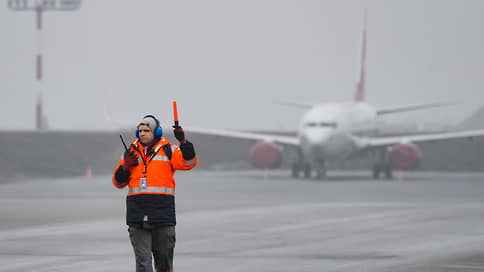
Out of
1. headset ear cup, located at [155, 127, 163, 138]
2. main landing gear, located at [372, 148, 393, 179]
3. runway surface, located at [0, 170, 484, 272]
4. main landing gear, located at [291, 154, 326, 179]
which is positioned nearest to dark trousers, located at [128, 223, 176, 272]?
headset ear cup, located at [155, 127, 163, 138]

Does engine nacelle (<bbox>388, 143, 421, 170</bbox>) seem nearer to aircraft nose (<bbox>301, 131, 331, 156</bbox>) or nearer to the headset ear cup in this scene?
aircraft nose (<bbox>301, 131, 331, 156</bbox>)

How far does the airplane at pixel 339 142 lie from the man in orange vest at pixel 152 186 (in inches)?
1234

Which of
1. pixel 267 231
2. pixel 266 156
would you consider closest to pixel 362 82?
pixel 266 156

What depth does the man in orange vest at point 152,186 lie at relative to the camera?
29.4 ft

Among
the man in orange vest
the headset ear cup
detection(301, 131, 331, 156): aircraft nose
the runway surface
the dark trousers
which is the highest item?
detection(301, 131, 331, 156): aircraft nose

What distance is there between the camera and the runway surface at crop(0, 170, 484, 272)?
12.3 meters

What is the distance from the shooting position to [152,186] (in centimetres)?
900

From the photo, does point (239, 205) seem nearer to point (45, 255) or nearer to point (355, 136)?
point (45, 255)

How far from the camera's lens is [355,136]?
140ft

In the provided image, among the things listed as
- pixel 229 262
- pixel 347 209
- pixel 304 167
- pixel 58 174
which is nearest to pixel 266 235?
pixel 229 262

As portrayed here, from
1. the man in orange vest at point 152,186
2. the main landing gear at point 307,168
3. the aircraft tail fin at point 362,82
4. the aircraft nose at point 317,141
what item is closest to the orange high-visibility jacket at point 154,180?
the man in orange vest at point 152,186

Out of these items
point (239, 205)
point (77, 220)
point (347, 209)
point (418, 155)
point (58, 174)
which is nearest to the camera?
point (77, 220)

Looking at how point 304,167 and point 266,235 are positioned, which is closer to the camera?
point 266,235

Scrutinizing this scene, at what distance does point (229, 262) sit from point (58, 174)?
35.0 metres
